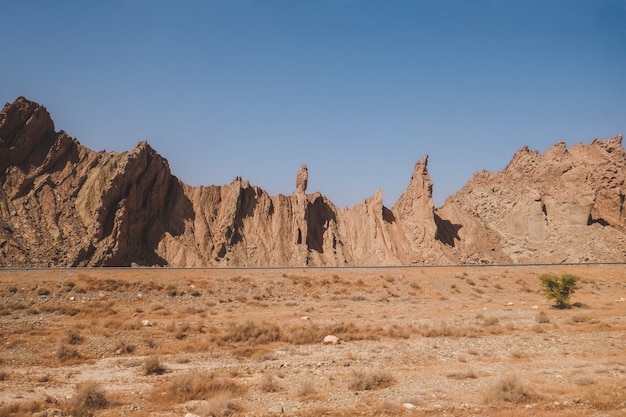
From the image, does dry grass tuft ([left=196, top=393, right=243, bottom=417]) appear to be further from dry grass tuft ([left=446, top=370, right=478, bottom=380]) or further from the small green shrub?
the small green shrub

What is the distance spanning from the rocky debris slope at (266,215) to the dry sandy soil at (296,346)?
23.4 metres

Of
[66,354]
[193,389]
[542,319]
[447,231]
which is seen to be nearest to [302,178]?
[447,231]

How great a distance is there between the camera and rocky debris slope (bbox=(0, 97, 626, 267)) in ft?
189

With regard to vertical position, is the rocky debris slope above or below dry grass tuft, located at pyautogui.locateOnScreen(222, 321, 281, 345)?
above

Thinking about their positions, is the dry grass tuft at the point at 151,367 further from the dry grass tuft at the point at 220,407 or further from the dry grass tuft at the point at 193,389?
the dry grass tuft at the point at 220,407

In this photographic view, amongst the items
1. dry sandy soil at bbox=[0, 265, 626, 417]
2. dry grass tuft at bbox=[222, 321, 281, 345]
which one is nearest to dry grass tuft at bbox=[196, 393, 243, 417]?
dry sandy soil at bbox=[0, 265, 626, 417]

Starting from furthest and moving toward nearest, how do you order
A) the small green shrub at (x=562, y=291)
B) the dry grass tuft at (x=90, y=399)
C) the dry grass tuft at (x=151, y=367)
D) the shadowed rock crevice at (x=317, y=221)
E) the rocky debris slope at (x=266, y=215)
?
the shadowed rock crevice at (x=317, y=221) → the rocky debris slope at (x=266, y=215) → the small green shrub at (x=562, y=291) → the dry grass tuft at (x=151, y=367) → the dry grass tuft at (x=90, y=399)

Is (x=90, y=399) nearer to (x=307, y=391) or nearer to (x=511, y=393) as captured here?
(x=307, y=391)

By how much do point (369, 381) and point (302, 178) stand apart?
62.0 meters

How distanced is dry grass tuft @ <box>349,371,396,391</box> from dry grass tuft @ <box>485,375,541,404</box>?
10.00 ft

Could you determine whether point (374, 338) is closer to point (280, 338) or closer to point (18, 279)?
point (280, 338)

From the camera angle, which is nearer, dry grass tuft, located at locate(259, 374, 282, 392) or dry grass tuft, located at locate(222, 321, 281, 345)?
dry grass tuft, located at locate(259, 374, 282, 392)

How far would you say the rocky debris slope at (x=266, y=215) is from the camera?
57.7 metres

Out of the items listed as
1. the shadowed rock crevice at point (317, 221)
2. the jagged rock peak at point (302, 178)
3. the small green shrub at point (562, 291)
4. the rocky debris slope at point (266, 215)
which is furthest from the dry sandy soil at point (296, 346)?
the jagged rock peak at point (302, 178)
